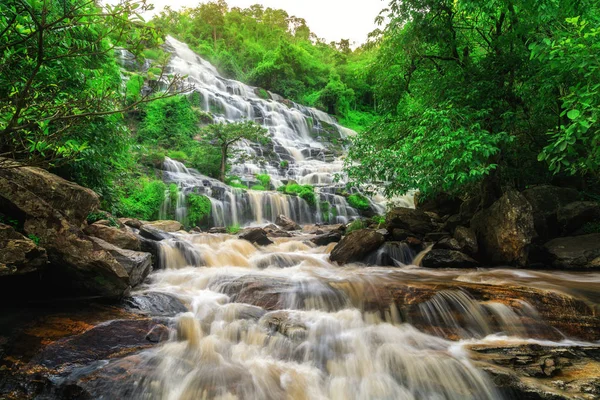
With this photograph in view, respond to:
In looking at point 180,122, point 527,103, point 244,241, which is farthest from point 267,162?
point 527,103

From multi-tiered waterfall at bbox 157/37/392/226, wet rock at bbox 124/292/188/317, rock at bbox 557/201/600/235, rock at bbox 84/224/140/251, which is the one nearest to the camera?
wet rock at bbox 124/292/188/317

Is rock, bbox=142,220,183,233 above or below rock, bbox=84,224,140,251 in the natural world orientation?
above

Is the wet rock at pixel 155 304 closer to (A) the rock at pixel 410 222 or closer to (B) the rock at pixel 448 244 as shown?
(B) the rock at pixel 448 244

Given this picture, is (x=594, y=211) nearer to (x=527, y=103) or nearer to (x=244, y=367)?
(x=527, y=103)

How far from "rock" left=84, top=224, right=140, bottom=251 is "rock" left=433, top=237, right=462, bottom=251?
23.1 feet

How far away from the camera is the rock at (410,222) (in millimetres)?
9844

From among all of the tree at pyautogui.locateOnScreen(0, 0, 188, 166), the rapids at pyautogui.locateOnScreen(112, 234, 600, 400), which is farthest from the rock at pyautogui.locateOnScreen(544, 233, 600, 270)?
the tree at pyautogui.locateOnScreen(0, 0, 188, 166)

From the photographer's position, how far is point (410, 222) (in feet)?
32.9

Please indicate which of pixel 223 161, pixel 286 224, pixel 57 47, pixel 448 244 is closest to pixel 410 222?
pixel 448 244

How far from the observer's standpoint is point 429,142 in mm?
6684

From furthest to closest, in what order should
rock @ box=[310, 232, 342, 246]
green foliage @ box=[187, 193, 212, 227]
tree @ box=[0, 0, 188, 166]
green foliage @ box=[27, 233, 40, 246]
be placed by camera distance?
1. green foliage @ box=[187, 193, 212, 227]
2. rock @ box=[310, 232, 342, 246]
3. green foliage @ box=[27, 233, 40, 246]
4. tree @ box=[0, 0, 188, 166]

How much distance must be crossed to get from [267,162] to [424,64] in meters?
15.3

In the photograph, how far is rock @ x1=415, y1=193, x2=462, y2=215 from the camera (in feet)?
37.9

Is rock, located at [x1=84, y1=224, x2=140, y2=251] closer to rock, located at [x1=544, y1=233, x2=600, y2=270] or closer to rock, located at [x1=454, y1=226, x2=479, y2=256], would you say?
rock, located at [x1=454, y1=226, x2=479, y2=256]
